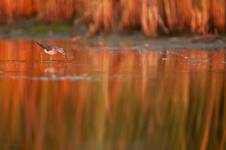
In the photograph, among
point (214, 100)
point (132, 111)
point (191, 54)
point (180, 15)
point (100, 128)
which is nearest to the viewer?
point (100, 128)

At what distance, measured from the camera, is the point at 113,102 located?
Result: 1225 cm

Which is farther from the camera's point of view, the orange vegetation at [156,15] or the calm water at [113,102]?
the orange vegetation at [156,15]

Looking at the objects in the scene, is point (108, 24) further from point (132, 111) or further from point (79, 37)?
point (132, 111)

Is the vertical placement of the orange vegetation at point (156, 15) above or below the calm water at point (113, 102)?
above

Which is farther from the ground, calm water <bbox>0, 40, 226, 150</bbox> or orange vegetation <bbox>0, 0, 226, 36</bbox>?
orange vegetation <bbox>0, 0, 226, 36</bbox>

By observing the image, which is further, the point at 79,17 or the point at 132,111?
the point at 79,17

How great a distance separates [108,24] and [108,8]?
53 cm

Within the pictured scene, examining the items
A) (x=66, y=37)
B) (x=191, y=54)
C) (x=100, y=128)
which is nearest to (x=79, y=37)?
(x=66, y=37)

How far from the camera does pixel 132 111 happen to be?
11219 millimetres

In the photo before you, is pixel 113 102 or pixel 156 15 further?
pixel 156 15

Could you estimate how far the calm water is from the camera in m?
9.53

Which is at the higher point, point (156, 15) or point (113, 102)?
point (156, 15)

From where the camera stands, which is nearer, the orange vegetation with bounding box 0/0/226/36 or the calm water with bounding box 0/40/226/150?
the calm water with bounding box 0/40/226/150

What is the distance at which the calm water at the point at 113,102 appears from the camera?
31.3 ft
